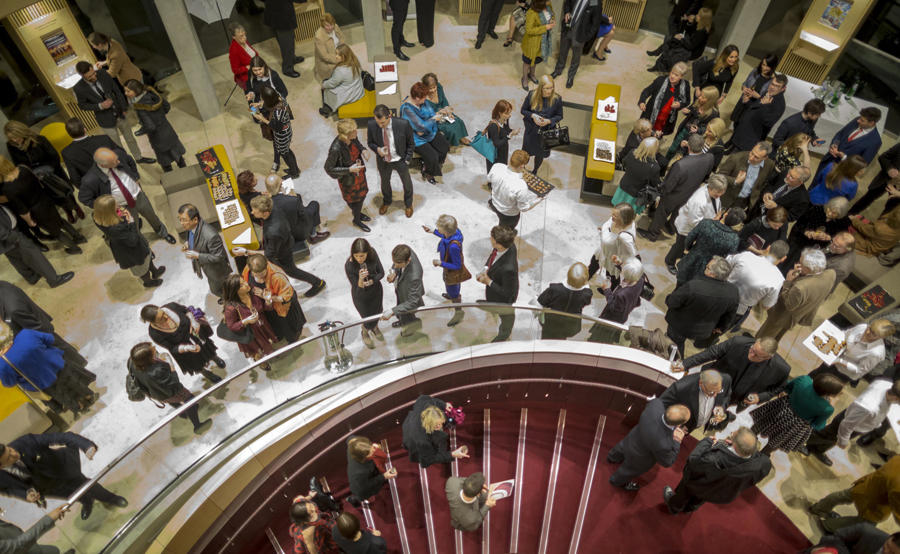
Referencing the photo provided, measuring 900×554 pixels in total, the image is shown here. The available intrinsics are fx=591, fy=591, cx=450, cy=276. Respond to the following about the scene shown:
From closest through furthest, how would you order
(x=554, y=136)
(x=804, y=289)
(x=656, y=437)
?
(x=656, y=437) → (x=804, y=289) → (x=554, y=136)

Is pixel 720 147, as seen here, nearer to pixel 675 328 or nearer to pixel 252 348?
pixel 675 328

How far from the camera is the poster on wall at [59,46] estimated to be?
830 cm

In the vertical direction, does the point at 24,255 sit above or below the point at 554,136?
below

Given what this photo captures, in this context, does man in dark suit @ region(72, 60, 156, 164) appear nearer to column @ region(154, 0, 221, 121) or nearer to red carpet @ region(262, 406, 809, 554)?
column @ region(154, 0, 221, 121)

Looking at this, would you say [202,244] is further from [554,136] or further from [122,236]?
[554,136]

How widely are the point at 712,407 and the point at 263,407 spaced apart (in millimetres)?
4388

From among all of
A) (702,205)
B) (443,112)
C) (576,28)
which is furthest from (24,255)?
(576,28)

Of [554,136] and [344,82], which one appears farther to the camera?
[344,82]

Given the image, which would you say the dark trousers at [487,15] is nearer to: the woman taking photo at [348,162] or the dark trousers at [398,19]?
the dark trousers at [398,19]

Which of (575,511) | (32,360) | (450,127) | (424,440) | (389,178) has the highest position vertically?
(450,127)

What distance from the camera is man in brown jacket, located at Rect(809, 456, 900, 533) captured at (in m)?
4.91

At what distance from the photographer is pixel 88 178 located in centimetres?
684

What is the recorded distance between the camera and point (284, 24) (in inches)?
387

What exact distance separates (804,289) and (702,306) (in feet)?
3.63
